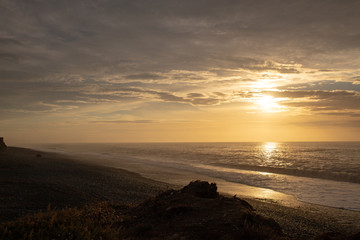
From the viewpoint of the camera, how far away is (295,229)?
34.8 ft

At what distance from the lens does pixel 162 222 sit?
8.29m

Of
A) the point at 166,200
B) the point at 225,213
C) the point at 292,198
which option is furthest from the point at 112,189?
the point at 292,198

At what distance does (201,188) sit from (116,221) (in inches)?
151

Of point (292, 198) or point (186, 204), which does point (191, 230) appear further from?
point (292, 198)

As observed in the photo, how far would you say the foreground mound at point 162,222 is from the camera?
5929mm

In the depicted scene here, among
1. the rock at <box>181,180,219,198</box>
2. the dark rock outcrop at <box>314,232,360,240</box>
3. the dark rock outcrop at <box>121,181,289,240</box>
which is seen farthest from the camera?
the rock at <box>181,180,219,198</box>

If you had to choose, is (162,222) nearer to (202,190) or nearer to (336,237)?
(202,190)

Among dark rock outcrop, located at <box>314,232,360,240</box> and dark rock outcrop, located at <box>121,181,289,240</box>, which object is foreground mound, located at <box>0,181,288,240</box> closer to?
dark rock outcrop, located at <box>121,181,289,240</box>

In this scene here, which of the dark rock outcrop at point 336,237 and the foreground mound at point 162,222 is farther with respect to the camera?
the dark rock outcrop at point 336,237

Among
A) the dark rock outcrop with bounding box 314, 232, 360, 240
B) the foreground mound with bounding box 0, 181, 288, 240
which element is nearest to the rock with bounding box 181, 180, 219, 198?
the foreground mound with bounding box 0, 181, 288, 240

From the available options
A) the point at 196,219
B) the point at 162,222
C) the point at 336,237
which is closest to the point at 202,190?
the point at 196,219

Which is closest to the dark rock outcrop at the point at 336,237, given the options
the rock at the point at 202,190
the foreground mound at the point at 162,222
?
the foreground mound at the point at 162,222

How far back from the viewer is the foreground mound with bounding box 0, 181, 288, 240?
5.93 m

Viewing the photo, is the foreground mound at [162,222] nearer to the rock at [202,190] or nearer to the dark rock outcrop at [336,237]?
the rock at [202,190]
